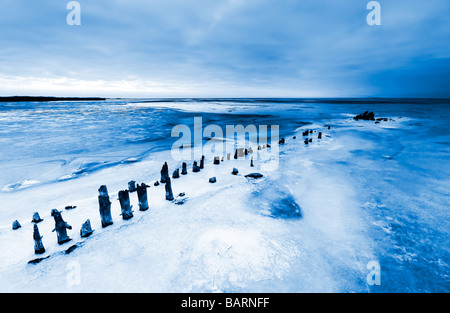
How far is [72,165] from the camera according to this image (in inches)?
484

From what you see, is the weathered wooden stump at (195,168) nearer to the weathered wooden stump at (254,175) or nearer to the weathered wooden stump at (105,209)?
the weathered wooden stump at (254,175)

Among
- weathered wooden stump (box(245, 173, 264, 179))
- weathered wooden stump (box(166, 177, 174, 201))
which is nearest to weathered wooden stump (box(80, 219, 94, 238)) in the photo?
weathered wooden stump (box(166, 177, 174, 201))

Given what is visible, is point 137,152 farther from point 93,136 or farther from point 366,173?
point 366,173

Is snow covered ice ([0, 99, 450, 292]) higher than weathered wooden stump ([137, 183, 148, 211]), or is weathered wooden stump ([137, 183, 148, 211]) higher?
weathered wooden stump ([137, 183, 148, 211])

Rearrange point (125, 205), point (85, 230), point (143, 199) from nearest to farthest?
1. point (85, 230)
2. point (125, 205)
3. point (143, 199)

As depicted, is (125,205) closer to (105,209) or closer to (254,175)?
(105,209)

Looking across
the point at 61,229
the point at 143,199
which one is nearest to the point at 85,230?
the point at 61,229

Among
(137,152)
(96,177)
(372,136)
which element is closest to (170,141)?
(137,152)
